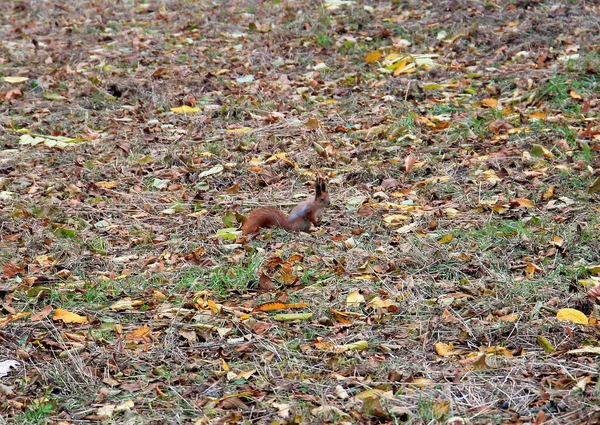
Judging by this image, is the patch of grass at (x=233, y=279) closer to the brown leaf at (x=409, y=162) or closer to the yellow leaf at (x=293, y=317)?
the yellow leaf at (x=293, y=317)

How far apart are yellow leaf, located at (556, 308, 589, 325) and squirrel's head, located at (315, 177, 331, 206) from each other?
1.71 m

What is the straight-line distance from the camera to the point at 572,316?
370 cm

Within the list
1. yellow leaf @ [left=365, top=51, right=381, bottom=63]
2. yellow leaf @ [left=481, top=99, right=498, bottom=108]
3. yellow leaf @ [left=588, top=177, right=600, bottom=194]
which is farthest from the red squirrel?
yellow leaf @ [left=365, top=51, right=381, bottom=63]

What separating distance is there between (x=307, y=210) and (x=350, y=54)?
3504 millimetres

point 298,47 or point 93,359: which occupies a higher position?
point 93,359

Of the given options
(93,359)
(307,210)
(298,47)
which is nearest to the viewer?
(93,359)

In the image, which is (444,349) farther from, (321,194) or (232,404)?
(321,194)

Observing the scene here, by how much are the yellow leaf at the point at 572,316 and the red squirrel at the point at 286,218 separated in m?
1.67

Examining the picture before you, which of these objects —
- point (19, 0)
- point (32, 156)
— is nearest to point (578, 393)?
point (32, 156)

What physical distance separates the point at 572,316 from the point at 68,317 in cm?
225

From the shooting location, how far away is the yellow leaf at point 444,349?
11.7ft

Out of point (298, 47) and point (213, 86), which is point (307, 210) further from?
point (298, 47)

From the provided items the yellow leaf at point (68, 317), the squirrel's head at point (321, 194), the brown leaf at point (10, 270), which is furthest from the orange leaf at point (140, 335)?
the squirrel's head at point (321, 194)

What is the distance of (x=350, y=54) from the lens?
8086 mm
